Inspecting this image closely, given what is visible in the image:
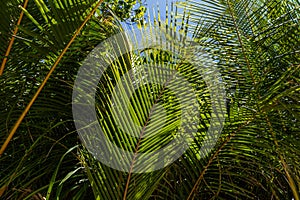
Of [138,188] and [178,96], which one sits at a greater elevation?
[178,96]

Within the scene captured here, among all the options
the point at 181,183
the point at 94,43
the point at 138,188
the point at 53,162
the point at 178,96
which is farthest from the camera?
the point at 94,43

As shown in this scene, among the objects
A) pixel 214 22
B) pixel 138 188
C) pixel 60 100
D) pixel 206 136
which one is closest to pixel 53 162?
pixel 60 100

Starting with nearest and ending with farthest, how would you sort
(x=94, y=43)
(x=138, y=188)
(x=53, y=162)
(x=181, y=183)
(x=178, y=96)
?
(x=138, y=188), (x=178, y=96), (x=181, y=183), (x=53, y=162), (x=94, y=43)

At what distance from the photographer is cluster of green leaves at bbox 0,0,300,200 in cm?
143

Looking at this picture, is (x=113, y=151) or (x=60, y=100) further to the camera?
(x=60, y=100)

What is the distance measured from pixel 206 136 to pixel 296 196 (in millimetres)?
345

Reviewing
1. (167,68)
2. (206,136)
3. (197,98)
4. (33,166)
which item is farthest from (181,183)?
(33,166)

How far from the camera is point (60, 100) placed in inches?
74.9

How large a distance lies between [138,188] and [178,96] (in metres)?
0.33

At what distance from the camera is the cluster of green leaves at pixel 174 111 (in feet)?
4.69

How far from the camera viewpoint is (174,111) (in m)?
1.51

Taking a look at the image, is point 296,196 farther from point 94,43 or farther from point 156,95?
point 94,43

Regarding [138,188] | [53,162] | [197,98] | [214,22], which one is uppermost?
[214,22]

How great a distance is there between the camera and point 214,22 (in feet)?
5.80
